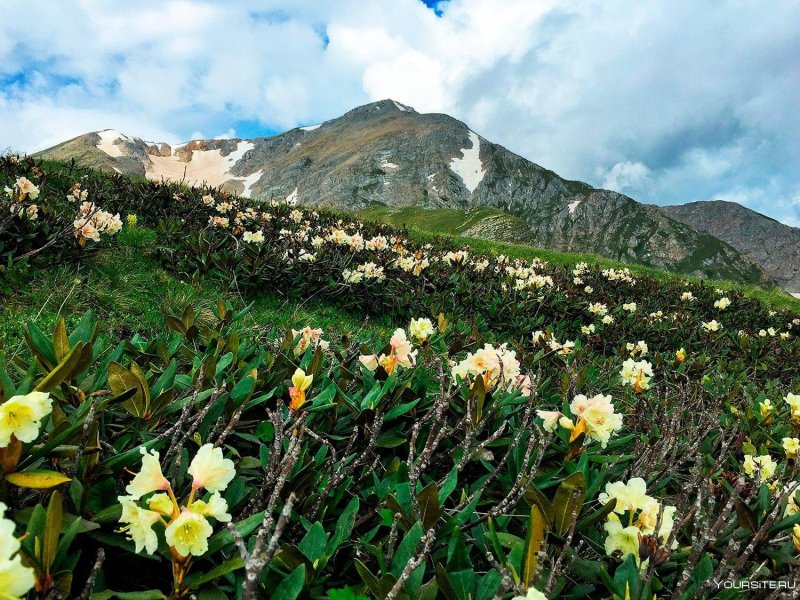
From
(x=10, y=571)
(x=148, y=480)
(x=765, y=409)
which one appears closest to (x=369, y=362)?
(x=148, y=480)

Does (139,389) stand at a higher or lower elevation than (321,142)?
lower

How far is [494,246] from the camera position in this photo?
12.5 m

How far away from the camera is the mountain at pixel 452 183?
347ft

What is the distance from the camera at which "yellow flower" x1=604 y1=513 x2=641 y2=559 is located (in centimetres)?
116

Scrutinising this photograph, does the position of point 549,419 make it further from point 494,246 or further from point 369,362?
point 494,246

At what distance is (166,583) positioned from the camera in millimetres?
1093

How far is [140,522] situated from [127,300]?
329 cm

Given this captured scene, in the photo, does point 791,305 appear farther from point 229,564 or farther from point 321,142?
point 321,142

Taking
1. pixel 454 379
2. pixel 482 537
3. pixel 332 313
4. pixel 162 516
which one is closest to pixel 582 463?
pixel 482 537

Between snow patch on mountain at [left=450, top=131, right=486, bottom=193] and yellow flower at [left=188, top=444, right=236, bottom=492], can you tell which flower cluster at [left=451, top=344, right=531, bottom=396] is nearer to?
yellow flower at [left=188, top=444, right=236, bottom=492]

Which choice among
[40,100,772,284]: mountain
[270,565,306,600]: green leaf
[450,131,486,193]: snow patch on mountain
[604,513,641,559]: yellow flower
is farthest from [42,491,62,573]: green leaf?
[450,131,486,193]: snow patch on mountain

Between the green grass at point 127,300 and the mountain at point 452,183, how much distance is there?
97.1 meters

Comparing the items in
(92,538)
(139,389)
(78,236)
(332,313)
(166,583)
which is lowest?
(166,583)

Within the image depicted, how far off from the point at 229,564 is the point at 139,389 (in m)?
0.70
